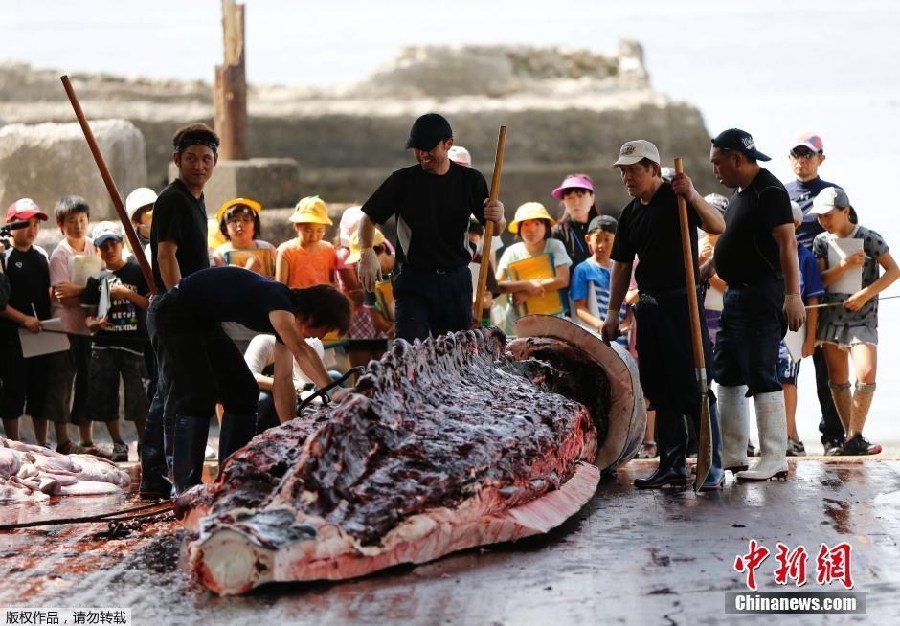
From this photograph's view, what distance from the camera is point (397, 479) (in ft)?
19.2

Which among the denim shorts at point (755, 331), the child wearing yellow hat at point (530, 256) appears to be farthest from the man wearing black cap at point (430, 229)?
the child wearing yellow hat at point (530, 256)

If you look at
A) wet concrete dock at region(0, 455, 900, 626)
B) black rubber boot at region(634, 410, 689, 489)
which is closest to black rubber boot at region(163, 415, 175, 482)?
wet concrete dock at region(0, 455, 900, 626)

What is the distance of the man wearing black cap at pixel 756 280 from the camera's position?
26.3 ft

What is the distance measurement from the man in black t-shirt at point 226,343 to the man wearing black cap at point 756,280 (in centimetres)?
223

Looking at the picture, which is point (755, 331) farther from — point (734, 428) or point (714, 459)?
point (714, 459)

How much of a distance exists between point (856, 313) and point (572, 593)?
18.7ft

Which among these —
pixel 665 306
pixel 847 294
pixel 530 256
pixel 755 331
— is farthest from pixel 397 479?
pixel 847 294

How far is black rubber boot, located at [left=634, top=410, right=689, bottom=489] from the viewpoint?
7996 mm

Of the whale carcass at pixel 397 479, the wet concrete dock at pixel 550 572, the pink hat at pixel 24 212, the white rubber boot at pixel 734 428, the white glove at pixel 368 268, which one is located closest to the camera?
the wet concrete dock at pixel 550 572

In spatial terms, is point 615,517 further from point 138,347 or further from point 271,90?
point 271,90

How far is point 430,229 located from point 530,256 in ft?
7.70

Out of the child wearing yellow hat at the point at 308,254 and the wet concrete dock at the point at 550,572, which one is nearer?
the wet concrete dock at the point at 550,572

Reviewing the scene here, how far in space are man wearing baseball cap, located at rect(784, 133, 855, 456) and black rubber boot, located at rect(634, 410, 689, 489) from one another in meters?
2.57

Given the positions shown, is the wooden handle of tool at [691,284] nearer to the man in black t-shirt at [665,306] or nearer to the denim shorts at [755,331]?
the man in black t-shirt at [665,306]
